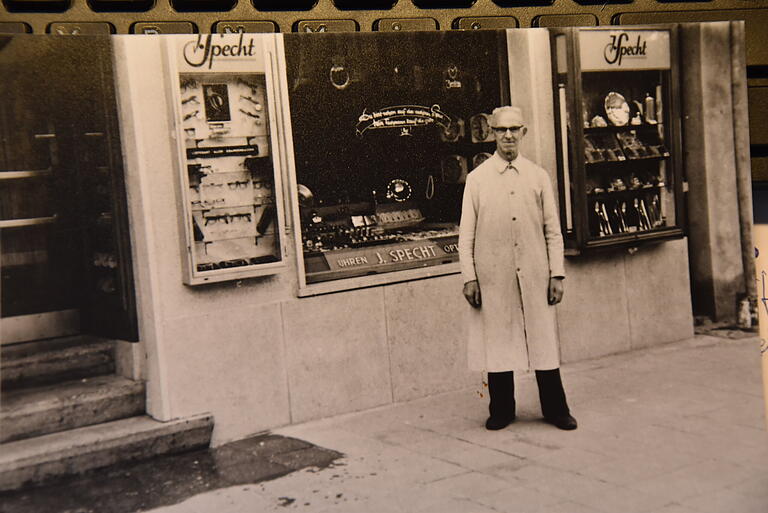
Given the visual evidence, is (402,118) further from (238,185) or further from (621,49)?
(621,49)

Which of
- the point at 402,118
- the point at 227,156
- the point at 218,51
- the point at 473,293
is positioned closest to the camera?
the point at 218,51

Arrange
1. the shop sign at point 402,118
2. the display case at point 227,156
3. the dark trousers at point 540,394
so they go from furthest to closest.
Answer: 1. the dark trousers at point 540,394
2. the shop sign at point 402,118
3. the display case at point 227,156

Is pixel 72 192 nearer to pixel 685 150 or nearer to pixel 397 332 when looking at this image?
pixel 397 332

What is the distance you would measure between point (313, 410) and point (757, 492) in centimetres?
113

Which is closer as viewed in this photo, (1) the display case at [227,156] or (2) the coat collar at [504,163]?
(1) the display case at [227,156]

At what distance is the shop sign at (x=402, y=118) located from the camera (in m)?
2.21

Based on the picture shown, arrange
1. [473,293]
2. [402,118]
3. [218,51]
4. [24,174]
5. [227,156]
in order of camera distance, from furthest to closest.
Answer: [473,293]
[402,118]
[227,156]
[218,51]
[24,174]

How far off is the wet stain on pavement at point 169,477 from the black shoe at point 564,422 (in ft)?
1.89

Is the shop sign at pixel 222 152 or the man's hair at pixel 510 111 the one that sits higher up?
the man's hair at pixel 510 111

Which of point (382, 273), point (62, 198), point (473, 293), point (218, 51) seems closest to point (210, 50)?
point (218, 51)

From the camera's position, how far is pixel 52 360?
1.91 m

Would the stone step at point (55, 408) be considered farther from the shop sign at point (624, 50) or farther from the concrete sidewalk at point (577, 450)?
the shop sign at point (624, 50)

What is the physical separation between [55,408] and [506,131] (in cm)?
122

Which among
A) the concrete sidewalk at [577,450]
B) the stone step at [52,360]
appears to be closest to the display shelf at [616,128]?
Result: the concrete sidewalk at [577,450]
